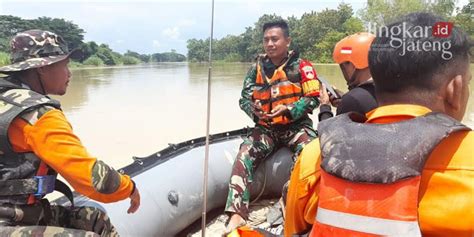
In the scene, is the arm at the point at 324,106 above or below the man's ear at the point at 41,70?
below

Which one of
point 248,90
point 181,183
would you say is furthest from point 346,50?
point 181,183

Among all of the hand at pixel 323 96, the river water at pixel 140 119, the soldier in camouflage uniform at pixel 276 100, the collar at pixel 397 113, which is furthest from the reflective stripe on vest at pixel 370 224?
the river water at pixel 140 119

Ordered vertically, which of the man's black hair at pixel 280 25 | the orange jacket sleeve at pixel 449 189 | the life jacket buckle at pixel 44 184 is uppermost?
the man's black hair at pixel 280 25

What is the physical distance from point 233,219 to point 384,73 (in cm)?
197

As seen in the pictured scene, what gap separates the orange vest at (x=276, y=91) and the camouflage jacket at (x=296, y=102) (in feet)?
0.12

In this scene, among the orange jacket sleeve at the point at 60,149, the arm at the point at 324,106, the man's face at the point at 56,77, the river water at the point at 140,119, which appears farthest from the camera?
the river water at the point at 140,119

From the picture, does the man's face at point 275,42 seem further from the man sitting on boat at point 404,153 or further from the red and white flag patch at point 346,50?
the man sitting on boat at point 404,153

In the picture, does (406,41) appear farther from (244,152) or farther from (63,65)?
(244,152)

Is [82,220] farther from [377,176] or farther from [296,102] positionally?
[296,102]

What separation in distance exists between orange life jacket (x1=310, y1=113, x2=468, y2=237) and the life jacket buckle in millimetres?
1120

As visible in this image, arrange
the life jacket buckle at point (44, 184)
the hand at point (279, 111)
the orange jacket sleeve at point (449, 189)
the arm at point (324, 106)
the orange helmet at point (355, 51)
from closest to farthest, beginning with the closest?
the orange jacket sleeve at point (449, 189)
the life jacket buckle at point (44, 184)
the orange helmet at point (355, 51)
the arm at point (324, 106)
the hand at point (279, 111)

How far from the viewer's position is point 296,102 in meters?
2.91

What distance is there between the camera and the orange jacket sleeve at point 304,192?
93 cm

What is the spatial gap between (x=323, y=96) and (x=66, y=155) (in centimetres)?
180
